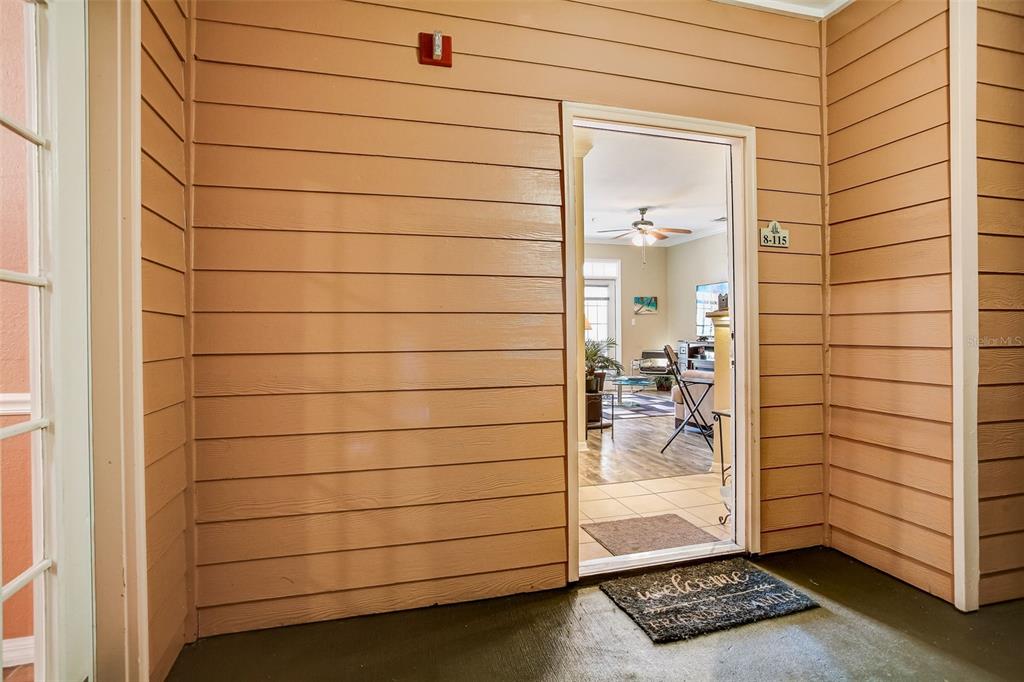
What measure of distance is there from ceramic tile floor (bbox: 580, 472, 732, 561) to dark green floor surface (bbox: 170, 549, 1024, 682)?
71 centimetres

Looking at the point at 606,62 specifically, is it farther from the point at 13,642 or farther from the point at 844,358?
the point at 13,642

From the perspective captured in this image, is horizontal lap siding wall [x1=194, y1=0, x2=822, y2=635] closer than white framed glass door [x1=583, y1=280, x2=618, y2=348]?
Yes

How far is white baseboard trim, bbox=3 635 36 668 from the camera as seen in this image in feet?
4.01

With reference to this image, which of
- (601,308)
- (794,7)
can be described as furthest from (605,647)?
(601,308)

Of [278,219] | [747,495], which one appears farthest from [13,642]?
[747,495]

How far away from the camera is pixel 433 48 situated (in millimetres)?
2113

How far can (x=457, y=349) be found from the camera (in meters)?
2.17

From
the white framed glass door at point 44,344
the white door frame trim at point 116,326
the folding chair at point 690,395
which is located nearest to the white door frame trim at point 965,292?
the folding chair at point 690,395

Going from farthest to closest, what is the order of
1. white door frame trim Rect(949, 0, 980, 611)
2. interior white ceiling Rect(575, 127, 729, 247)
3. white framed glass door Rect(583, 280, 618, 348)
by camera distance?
white framed glass door Rect(583, 280, 618, 348), interior white ceiling Rect(575, 127, 729, 247), white door frame trim Rect(949, 0, 980, 611)

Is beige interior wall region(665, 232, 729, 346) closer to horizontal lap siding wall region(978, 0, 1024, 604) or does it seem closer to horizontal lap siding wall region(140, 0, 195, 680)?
horizontal lap siding wall region(978, 0, 1024, 604)

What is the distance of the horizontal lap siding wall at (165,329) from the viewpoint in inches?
61.4

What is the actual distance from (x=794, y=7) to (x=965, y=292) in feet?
5.20

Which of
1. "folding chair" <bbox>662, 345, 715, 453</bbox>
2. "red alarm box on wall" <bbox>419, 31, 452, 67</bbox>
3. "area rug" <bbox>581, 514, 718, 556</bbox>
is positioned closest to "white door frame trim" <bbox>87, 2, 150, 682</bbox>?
"red alarm box on wall" <bbox>419, 31, 452, 67</bbox>

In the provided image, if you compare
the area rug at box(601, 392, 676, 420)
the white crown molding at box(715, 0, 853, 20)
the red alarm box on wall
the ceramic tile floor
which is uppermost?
the white crown molding at box(715, 0, 853, 20)
